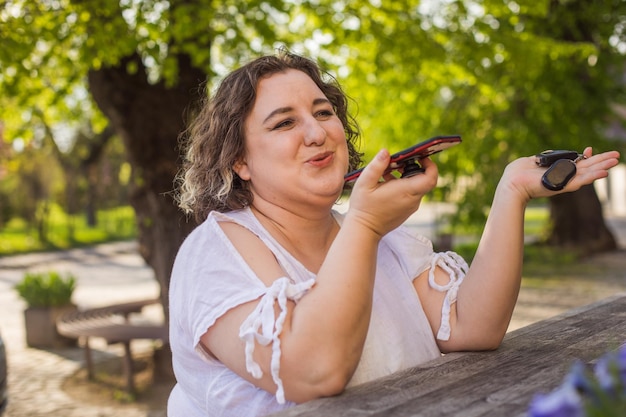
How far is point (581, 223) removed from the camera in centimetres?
1725

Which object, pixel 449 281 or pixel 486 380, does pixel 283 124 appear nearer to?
pixel 449 281

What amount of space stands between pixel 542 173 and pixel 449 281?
16.9 inches

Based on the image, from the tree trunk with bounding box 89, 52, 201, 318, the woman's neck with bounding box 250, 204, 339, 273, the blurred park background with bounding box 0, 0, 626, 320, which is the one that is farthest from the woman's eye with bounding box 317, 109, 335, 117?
the tree trunk with bounding box 89, 52, 201, 318

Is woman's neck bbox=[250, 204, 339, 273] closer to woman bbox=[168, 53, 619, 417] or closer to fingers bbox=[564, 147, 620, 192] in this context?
woman bbox=[168, 53, 619, 417]

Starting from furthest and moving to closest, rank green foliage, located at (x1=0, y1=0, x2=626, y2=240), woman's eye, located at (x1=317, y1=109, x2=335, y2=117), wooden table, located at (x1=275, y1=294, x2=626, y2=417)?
green foliage, located at (x1=0, y1=0, x2=626, y2=240) → woman's eye, located at (x1=317, y1=109, x2=335, y2=117) → wooden table, located at (x1=275, y1=294, x2=626, y2=417)

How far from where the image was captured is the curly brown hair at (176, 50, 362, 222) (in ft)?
7.38

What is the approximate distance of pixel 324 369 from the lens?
1749 millimetres

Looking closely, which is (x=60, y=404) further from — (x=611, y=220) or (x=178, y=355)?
(x=611, y=220)

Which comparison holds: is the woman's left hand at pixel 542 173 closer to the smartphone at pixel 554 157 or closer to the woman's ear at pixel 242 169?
the smartphone at pixel 554 157

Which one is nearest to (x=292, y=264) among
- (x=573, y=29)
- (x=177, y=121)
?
(x=177, y=121)

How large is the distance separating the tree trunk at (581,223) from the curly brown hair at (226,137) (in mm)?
15413

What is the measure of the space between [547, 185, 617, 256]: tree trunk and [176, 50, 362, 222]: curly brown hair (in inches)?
607

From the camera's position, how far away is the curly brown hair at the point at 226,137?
2.25 m

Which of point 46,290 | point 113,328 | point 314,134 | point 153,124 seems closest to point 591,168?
point 314,134
